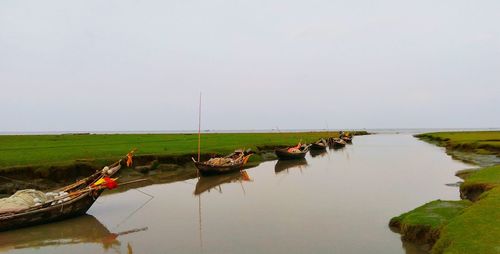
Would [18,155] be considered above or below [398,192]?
above

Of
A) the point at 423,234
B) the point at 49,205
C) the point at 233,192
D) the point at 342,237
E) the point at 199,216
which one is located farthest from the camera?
the point at 233,192

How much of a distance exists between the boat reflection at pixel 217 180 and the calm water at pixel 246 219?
190 millimetres

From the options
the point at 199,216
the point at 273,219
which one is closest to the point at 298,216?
the point at 273,219

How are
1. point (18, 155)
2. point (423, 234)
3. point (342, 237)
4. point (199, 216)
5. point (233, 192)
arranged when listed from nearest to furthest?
point (423, 234) < point (342, 237) < point (199, 216) < point (233, 192) < point (18, 155)

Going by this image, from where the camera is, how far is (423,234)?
11.7 m

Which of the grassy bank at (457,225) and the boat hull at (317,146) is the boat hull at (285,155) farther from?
the grassy bank at (457,225)

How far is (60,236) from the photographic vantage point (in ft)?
45.6

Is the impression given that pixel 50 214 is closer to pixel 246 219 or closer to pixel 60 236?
pixel 60 236

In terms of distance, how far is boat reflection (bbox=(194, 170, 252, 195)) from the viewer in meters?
23.7

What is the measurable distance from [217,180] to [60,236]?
14298 millimetres

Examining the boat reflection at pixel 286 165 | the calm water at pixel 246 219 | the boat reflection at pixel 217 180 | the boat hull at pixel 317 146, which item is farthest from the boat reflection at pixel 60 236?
the boat hull at pixel 317 146

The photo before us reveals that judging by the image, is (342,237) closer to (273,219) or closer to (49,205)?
(273,219)

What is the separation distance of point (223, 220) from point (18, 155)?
2052cm

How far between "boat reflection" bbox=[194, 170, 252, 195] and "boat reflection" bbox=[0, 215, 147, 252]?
7.98 m
